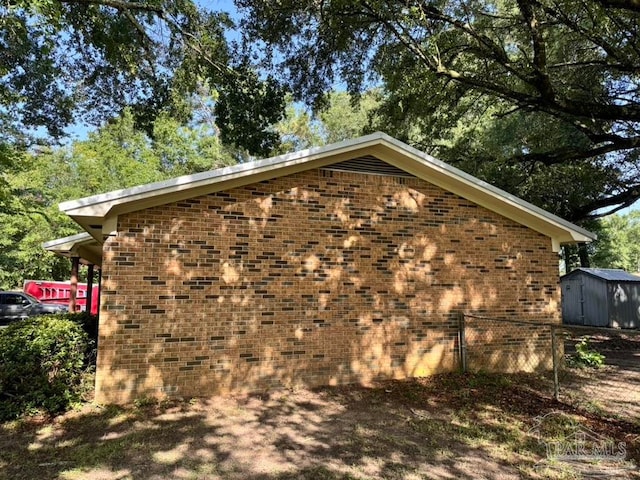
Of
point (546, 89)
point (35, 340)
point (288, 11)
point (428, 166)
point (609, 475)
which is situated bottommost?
point (609, 475)

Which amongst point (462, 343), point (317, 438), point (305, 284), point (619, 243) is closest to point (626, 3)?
point (462, 343)

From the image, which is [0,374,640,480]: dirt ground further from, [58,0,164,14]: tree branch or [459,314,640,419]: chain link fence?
[58,0,164,14]: tree branch

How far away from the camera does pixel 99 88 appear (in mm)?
13359

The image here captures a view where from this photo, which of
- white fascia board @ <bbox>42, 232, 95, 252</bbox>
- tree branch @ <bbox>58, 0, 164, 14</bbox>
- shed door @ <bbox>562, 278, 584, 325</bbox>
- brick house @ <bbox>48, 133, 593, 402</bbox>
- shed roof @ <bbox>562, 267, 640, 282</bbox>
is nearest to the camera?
brick house @ <bbox>48, 133, 593, 402</bbox>

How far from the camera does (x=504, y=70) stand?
37.7 feet

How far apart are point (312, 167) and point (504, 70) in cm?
693

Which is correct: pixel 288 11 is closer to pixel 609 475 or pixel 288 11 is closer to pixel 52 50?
pixel 52 50

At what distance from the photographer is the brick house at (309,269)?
6625 mm

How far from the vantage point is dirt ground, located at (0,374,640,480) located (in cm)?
443

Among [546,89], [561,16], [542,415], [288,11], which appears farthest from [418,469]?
[288,11]

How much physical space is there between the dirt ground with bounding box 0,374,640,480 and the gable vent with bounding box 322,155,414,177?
3.85 m

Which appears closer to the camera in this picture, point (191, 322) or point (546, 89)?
point (191, 322)

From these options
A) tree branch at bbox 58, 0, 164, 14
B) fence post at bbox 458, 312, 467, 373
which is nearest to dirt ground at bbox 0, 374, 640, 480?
fence post at bbox 458, 312, 467, 373

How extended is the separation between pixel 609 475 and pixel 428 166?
5334mm
